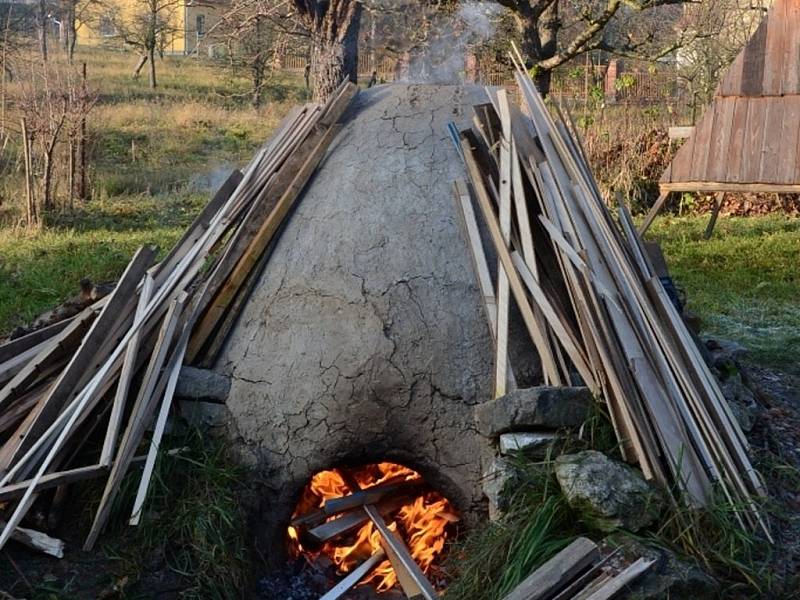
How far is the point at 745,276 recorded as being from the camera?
37.0ft

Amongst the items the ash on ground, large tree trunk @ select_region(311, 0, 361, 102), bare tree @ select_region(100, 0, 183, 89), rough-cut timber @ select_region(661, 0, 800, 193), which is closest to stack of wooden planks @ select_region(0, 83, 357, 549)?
the ash on ground

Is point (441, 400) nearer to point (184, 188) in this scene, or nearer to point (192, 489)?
point (192, 489)

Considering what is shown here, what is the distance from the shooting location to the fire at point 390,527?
16.9 ft

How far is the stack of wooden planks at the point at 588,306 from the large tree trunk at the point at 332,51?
679 cm

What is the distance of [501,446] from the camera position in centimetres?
481

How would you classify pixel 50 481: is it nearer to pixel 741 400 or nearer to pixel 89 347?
pixel 89 347

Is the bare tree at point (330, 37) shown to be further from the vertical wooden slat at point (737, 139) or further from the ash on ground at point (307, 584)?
the ash on ground at point (307, 584)

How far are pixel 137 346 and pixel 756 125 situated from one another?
866cm

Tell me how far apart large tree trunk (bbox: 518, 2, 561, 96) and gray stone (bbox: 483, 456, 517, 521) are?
12.0 metres

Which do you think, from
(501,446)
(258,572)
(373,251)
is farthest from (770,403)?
(258,572)

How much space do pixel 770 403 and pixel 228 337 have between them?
→ 11.2 ft

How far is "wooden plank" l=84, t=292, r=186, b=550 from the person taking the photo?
4.79m

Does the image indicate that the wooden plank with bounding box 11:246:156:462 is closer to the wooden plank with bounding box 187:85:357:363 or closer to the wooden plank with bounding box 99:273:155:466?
the wooden plank with bounding box 99:273:155:466

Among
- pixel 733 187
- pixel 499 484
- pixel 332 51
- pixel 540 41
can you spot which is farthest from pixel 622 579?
pixel 540 41
